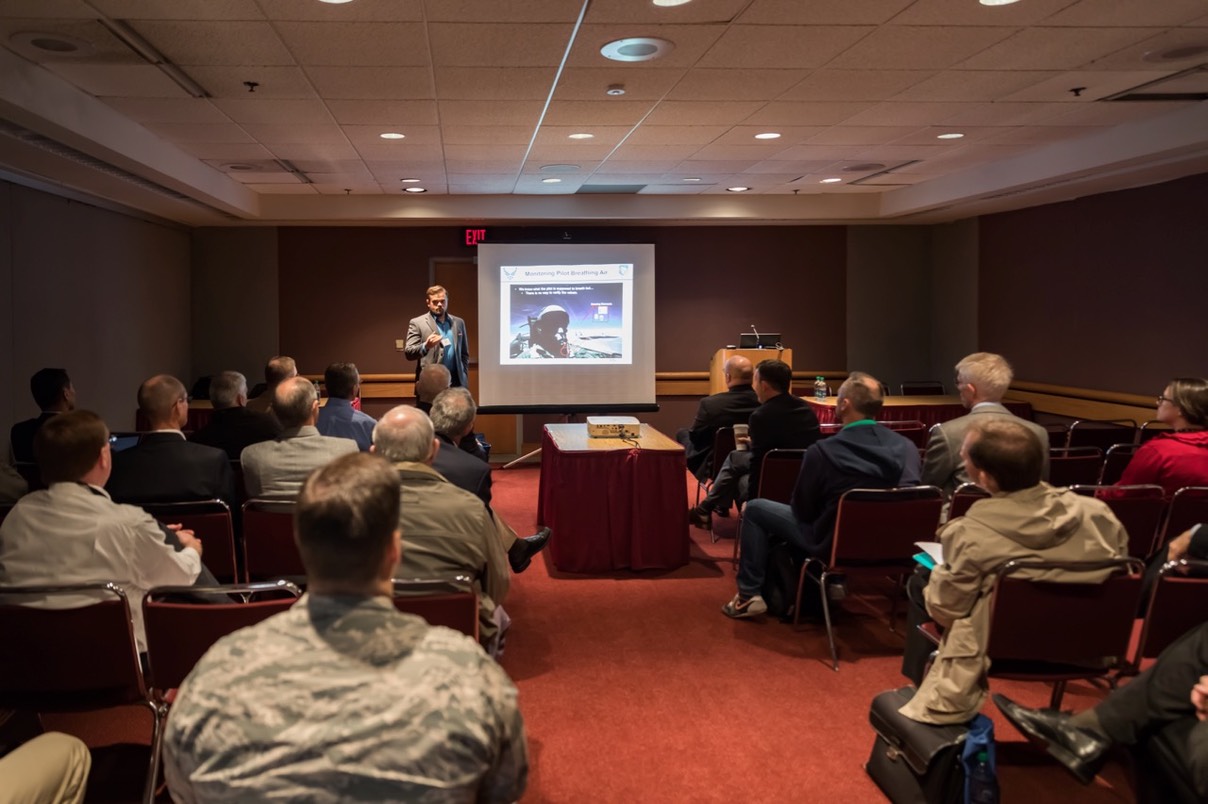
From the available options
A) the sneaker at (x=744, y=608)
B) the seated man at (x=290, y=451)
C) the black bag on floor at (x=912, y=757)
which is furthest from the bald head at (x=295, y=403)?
the black bag on floor at (x=912, y=757)

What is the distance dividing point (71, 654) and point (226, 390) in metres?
2.79

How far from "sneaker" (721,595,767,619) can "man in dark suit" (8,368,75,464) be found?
3711mm

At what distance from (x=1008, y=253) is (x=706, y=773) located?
8.03 m

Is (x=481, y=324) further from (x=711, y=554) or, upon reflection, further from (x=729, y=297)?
(x=711, y=554)

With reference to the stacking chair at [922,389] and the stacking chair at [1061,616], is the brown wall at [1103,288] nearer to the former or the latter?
the stacking chair at [922,389]

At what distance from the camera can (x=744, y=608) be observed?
4.55m

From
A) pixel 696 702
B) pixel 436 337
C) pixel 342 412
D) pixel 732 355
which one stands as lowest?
pixel 696 702

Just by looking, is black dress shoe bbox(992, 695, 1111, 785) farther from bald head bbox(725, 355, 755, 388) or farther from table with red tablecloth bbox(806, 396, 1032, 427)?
table with red tablecloth bbox(806, 396, 1032, 427)

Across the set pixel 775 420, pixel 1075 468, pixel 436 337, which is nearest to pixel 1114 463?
pixel 1075 468

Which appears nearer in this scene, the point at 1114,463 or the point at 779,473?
the point at 779,473

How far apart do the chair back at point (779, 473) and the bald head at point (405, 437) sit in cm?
237

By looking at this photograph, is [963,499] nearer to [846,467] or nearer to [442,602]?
[846,467]

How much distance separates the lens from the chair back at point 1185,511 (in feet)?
12.2

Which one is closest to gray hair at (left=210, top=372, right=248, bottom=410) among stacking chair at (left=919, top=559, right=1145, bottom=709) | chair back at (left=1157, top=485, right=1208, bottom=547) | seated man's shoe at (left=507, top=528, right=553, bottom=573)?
seated man's shoe at (left=507, top=528, right=553, bottom=573)
